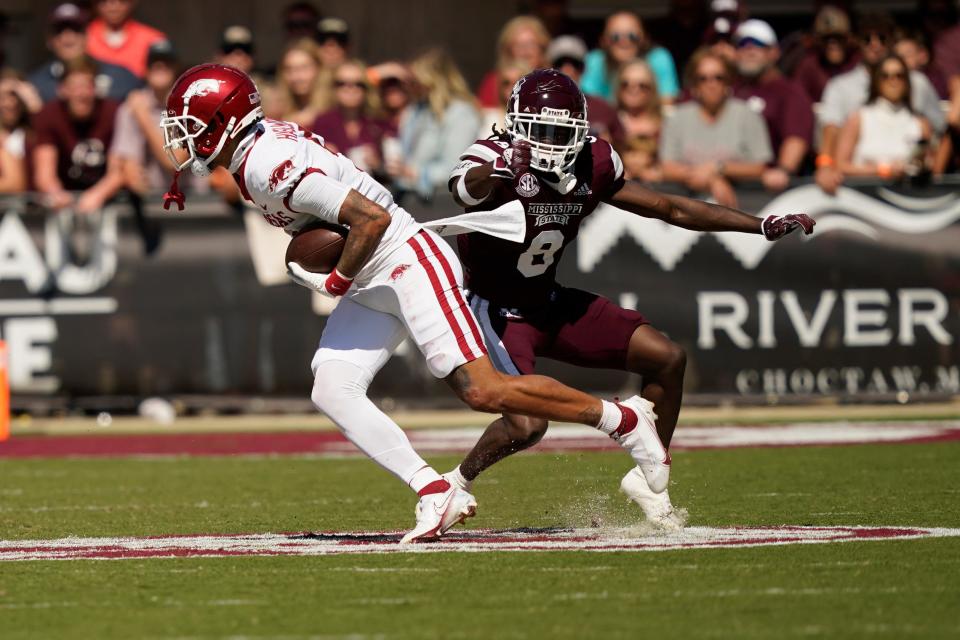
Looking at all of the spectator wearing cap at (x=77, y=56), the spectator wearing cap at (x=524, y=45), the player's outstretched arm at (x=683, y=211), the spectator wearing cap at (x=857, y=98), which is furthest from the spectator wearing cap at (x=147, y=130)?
the player's outstretched arm at (x=683, y=211)

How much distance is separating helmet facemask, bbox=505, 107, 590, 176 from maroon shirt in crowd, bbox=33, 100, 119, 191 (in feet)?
21.8

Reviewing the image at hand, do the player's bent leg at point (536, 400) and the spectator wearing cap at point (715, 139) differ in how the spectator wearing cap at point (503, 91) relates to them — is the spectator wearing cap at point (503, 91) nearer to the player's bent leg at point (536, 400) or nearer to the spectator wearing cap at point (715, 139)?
the spectator wearing cap at point (715, 139)

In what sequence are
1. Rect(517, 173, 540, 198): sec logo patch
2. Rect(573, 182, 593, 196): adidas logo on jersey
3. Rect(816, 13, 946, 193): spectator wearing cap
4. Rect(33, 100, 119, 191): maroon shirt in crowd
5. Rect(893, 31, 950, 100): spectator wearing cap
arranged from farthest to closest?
Rect(893, 31, 950, 100): spectator wearing cap
Rect(816, 13, 946, 193): spectator wearing cap
Rect(33, 100, 119, 191): maroon shirt in crowd
Rect(573, 182, 593, 196): adidas logo on jersey
Rect(517, 173, 540, 198): sec logo patch

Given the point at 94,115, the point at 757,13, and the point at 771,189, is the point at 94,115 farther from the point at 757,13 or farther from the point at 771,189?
the point at 757,13

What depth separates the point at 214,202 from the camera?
12547 millimetres

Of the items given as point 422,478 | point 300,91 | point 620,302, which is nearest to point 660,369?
point 422,478

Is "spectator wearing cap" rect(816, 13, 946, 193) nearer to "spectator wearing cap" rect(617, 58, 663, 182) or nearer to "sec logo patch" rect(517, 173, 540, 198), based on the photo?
"spectator wearing cap" rect(617, 58, 663, 182)

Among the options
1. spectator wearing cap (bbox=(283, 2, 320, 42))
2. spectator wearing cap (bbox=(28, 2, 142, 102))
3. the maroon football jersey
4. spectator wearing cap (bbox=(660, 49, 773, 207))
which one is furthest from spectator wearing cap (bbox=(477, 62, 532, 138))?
the maroon football jersey

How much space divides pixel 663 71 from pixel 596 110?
1.46 meters

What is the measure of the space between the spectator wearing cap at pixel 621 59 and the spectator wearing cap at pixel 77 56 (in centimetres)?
352

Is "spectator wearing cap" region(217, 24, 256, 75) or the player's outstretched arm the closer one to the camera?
the player's outstretched arm

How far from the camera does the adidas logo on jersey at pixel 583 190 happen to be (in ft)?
23.0

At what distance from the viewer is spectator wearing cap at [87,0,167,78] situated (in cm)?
1401

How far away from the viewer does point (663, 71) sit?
535 inches
